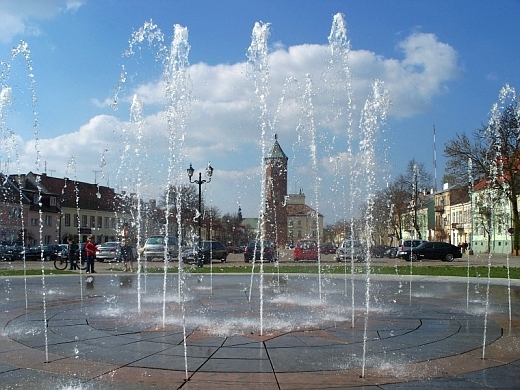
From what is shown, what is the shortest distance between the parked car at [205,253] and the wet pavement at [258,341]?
670 inches

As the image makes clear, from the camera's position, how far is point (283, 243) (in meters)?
107

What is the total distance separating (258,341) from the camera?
765 centimetres

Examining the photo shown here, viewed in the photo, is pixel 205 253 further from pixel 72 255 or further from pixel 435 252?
pixel 435 252

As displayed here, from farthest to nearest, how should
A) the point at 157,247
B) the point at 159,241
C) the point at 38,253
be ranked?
the point at 38,253, the point at 159,241, the point at 157,247

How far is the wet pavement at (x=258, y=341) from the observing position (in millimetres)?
5785

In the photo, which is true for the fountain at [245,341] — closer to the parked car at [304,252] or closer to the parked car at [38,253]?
the parked car at [304,252]

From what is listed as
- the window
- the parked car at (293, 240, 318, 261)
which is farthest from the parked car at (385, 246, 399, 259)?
the window

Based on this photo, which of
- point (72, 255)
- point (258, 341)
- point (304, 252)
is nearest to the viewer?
point (258, 341)

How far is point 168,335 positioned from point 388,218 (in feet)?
234

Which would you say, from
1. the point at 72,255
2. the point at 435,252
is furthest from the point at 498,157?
the point at 72,255

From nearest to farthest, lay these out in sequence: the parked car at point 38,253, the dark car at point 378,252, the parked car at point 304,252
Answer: the parked car at point 304,252
the parked car at point 38,253
the dark car at point 378,252

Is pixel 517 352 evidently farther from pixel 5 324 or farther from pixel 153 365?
pixel 5 324

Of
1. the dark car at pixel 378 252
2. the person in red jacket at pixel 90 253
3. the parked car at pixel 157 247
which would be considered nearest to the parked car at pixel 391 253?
the dark car at pixel 378 252

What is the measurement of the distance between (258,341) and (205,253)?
1075 inches
